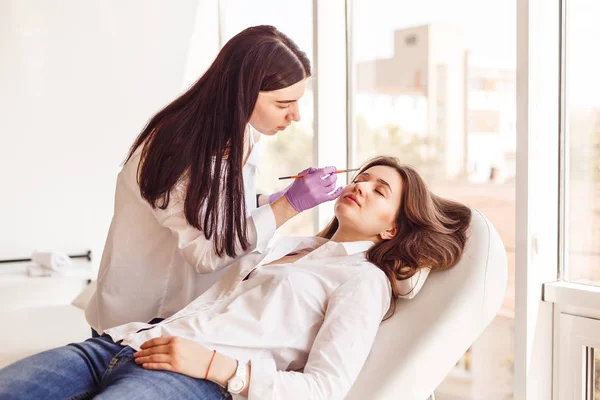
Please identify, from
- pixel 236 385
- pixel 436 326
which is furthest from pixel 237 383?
pixel 436 326

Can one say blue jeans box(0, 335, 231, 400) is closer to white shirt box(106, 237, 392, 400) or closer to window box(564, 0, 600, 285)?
white shirt box(106, 237, 392, 400)

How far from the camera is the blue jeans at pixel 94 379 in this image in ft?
4.42

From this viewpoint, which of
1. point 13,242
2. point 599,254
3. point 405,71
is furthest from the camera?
point 13,242

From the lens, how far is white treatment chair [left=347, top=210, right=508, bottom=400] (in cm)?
151

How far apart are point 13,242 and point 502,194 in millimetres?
2460

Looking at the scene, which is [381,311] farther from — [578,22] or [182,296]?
[578,22]

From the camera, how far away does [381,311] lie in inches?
62.3

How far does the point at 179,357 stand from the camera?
4.56ft

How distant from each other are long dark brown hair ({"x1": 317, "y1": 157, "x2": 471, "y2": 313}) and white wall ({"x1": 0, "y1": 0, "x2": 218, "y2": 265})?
2.22 metres

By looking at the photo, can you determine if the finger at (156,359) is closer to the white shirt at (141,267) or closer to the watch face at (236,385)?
the watch face at (236,385)

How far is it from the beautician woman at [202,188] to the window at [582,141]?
0.79m

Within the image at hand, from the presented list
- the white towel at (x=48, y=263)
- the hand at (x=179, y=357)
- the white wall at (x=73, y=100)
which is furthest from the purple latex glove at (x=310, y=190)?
the white wall at (x=73, y=100)

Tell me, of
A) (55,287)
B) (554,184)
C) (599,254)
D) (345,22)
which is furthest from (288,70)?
(55,287)

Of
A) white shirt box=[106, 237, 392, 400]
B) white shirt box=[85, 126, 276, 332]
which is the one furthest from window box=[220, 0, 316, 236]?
white shirt box=[106, 237, 392, 400]
